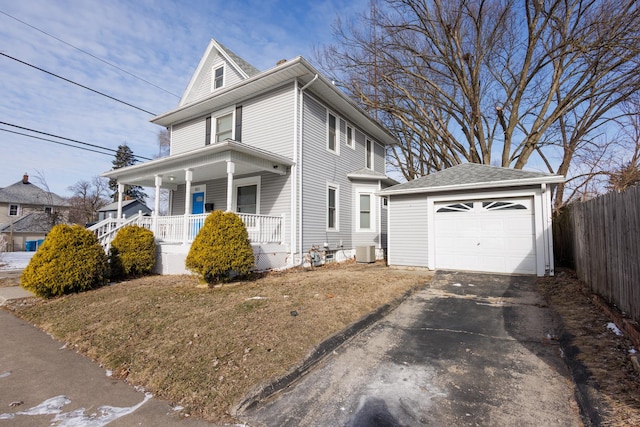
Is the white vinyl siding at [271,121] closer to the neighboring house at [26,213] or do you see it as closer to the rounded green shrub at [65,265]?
the rounded green shrub at [65,265]

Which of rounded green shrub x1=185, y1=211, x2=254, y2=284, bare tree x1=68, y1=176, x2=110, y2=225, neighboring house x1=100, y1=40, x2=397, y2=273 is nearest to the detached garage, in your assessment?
neighboring house x1=100, y1=40, x2=397, y2=273

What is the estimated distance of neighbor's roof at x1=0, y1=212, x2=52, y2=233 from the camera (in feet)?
88.4

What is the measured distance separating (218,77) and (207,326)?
38.0 feet

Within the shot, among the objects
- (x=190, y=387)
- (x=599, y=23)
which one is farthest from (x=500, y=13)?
(x=190, y=387)

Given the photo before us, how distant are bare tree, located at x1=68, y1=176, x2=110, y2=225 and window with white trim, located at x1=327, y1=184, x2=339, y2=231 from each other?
30.7 m

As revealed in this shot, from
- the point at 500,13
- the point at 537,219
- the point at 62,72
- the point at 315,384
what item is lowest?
the point at 315,384

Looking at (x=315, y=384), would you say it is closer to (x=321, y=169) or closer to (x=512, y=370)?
(x=512, y=370)

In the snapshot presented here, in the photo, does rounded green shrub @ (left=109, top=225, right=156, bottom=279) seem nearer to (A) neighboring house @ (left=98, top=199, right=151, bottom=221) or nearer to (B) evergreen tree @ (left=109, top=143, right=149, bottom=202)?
(A) neighboring house @ (left=98, top=199, right=151, bottom=221)

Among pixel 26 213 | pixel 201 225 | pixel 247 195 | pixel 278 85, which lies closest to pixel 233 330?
A: pixel 201 225

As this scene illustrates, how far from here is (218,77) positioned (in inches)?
508

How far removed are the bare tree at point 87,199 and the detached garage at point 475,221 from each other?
3393 cm

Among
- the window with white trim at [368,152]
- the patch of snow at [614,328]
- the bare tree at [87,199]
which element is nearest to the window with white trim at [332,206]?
the window with white trim at [368,152]

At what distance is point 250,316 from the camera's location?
4637 millimetres

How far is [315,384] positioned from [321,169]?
9005mm
